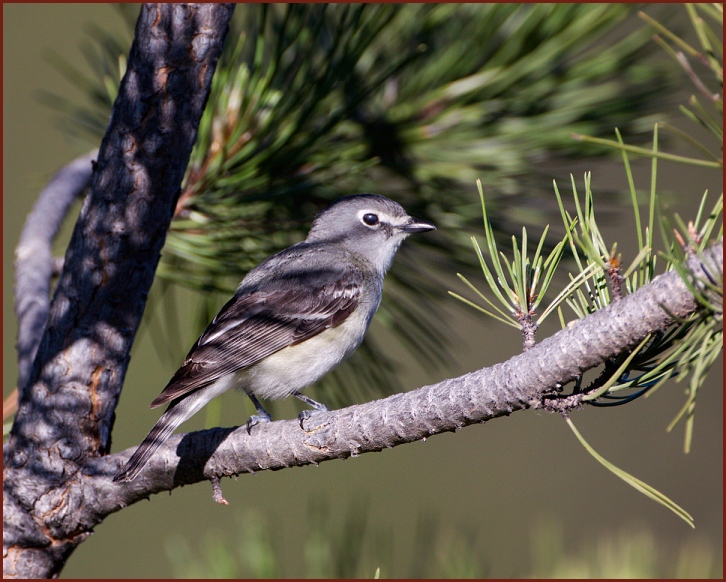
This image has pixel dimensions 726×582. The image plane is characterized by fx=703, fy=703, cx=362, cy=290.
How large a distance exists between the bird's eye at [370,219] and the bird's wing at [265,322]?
0.31 m

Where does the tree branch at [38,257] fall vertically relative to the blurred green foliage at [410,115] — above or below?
below

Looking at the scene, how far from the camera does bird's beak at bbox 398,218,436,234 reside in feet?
9.99

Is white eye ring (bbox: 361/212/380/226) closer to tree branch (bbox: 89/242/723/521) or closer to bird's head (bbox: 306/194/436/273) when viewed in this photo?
bird's head (bbox: 306/194/436/273)

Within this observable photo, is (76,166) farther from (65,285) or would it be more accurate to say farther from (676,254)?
(676,254)

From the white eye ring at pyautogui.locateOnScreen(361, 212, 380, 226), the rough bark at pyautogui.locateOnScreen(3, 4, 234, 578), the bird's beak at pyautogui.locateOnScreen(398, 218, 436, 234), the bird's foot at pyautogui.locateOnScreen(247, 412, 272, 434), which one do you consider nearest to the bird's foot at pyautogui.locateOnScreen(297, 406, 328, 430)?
the bird's foot at pyautogui.locateOnScreen(247, 412, 272, 434)

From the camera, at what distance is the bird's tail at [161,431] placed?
2.13m

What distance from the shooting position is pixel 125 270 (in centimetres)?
221

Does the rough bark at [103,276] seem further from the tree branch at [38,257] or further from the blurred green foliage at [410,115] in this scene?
the blurred green foliage at [410,115]

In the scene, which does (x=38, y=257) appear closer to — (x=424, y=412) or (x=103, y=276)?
(x=103, y=276)

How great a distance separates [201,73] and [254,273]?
4.19 ft

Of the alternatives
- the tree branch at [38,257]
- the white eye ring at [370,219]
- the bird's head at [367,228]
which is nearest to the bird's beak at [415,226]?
the bird's head at [367,228]

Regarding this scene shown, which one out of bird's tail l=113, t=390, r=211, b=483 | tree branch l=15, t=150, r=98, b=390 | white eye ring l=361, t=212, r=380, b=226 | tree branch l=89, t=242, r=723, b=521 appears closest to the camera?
tree branch l=89, t=242, r=723, b=521

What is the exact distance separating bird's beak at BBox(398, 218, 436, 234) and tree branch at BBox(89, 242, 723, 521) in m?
1.27

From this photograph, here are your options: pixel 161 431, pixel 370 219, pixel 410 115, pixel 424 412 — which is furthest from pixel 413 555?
pixel 370 219
